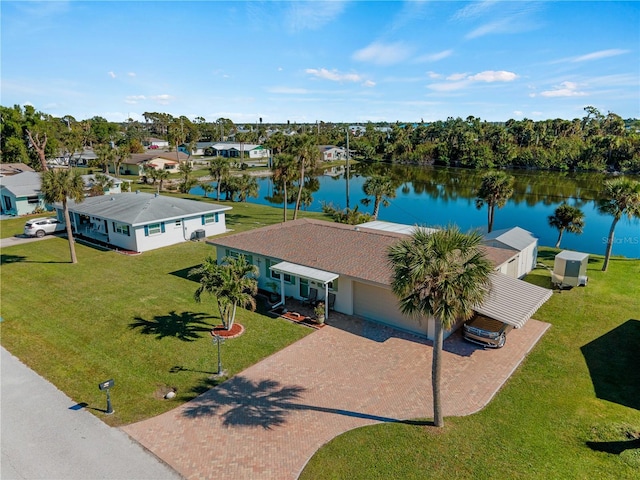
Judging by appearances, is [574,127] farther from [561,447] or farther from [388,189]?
[561,447]

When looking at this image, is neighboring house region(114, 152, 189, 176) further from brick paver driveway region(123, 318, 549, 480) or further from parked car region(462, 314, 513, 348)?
parked car region(462, 314, 513, 348)

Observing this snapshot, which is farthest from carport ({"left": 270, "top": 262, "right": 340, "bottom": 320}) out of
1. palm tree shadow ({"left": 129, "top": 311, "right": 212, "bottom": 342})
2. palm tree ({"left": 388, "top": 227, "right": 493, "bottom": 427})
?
palm tree ({"left": 388, "top": 227, "right": 493, "bottom": 427})

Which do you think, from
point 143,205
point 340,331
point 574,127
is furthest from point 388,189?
point 574,127

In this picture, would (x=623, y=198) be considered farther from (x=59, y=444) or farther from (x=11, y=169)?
(x=11, y=169)

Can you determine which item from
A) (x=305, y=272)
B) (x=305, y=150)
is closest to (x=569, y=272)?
(x=305, y=272)

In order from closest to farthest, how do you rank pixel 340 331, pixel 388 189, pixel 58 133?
pixel 340 331 → pixel 388 189 → pixel 58 133

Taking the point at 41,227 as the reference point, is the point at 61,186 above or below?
above

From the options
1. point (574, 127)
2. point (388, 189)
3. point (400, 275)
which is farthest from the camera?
point (574, 127)
